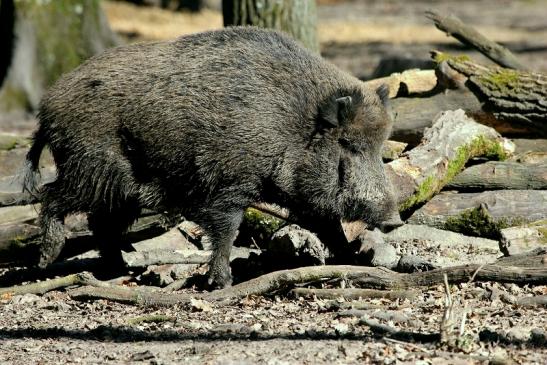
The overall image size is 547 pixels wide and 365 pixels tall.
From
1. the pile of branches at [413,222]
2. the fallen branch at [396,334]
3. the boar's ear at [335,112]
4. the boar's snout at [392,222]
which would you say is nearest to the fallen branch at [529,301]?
the pile of branches at [413,222]

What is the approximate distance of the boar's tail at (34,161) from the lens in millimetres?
7289

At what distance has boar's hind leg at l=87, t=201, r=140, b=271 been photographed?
7.39 m

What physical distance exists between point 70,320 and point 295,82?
89.0 inches

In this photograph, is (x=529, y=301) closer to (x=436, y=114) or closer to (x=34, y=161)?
(x=436, y=114)

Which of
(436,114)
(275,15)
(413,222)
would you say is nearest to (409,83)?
(436,114)

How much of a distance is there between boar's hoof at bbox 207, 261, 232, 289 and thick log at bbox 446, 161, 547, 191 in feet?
6.65

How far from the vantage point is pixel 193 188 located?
6.91 metres

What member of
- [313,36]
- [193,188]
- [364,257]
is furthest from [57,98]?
[313,36]

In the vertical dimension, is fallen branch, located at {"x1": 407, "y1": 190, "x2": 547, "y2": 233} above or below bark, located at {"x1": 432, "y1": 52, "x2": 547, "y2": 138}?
below

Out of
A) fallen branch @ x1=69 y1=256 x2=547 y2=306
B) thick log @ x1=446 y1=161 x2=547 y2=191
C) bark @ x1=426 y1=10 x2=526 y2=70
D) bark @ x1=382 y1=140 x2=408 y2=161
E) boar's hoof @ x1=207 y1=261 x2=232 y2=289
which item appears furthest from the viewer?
bark @ x1=426 y1=10 x2=526 y2=70

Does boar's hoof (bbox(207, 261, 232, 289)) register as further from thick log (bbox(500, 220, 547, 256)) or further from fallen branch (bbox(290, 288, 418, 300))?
thick log (bbox(500, 220, 547, 256))

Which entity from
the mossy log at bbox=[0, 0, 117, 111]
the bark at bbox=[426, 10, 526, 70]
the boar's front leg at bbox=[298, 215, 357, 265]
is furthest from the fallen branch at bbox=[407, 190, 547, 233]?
the mossy log at bbox=[0, 0, 117, 111]

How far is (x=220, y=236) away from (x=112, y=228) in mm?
1072

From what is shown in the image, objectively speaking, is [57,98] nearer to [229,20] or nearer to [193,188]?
[193,188]
